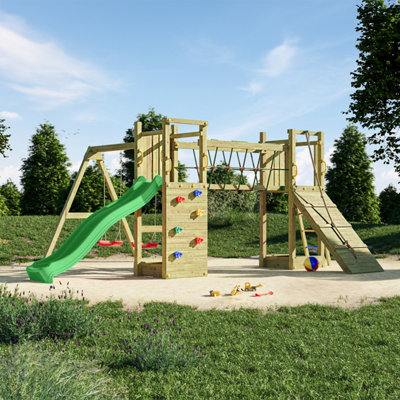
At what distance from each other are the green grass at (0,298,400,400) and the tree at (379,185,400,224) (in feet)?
85.5

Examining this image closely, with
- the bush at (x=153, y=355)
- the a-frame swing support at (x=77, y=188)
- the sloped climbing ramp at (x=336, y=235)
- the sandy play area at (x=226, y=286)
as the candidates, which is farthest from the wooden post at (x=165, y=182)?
the bush at (x=153, y=355)

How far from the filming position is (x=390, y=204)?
3244 centimetres

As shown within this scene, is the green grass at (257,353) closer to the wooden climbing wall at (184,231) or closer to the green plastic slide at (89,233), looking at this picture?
the green plastic slide at (89,233)

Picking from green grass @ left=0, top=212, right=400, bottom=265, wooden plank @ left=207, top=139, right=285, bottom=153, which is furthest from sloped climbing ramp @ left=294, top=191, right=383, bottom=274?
green grass @ left=0, top=212, right=400, bottom=265

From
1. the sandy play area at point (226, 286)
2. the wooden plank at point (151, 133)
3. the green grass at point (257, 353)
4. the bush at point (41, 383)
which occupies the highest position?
the wooden plank at point (151, 133)

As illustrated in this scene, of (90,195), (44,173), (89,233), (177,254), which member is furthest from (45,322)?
(44,173)

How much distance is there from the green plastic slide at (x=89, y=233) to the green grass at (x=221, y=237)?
204 inches

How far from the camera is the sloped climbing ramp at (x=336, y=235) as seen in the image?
42.2 feet

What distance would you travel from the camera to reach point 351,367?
5152 mm

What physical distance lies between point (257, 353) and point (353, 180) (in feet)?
83.0

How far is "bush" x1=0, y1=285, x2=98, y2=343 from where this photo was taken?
20.1 feet

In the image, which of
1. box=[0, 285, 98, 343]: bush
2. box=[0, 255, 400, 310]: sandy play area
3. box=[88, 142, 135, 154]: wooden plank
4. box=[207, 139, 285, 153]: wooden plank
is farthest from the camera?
box=[88, 142, 135, 154]: wooden plank

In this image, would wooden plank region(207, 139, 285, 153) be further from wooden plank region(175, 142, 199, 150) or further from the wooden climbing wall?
the wooden climbing wall

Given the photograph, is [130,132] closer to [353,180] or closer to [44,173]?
[44,173]
